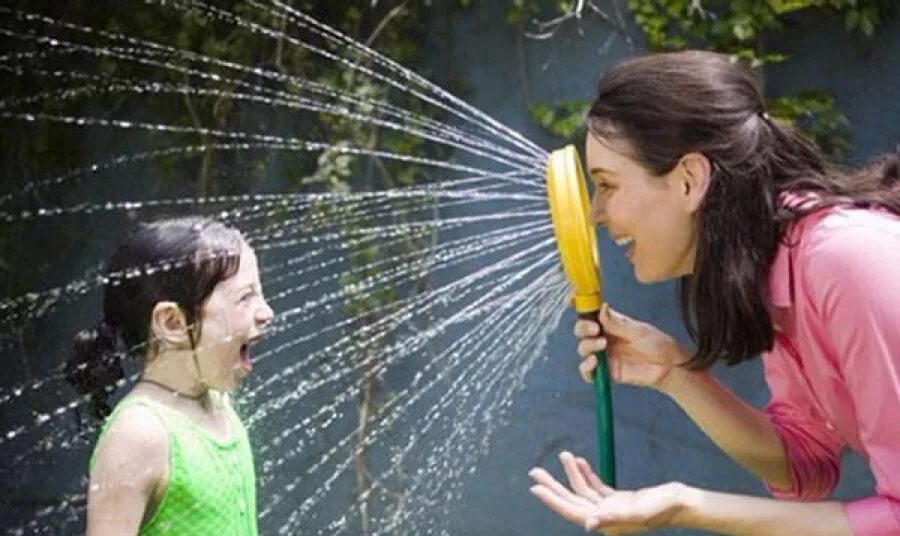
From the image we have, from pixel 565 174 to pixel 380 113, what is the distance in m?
2.15

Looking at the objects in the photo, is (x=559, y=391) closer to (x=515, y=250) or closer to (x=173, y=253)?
(x=515, y=250)

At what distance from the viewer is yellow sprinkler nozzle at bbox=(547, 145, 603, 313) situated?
2.15m

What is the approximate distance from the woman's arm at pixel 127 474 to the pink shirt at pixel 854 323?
0.83 m

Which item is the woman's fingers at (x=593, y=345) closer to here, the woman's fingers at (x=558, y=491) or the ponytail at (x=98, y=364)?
the woman's fingers at (x=558, y=491)

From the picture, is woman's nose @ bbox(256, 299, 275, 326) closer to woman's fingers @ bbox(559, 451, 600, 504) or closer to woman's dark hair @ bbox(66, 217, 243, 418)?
woman's dark hair @ bbox(66, 217, 243, 418)

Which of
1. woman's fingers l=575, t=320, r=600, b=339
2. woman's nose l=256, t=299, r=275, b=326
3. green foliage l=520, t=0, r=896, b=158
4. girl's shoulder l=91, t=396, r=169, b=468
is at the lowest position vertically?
girl's shoulder l=91, t=396, r=169, b=468

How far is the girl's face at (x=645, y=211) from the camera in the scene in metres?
2.00

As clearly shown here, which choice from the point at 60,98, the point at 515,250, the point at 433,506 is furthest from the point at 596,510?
the point at 60,98

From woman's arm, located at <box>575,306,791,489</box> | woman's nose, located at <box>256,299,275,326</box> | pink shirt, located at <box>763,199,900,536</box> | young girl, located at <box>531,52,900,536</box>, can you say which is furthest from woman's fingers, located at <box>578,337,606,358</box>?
woman's nose, located at <box>256,299,275,326</box>

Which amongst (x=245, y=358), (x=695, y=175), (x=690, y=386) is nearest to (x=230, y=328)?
(x=245, y=358)

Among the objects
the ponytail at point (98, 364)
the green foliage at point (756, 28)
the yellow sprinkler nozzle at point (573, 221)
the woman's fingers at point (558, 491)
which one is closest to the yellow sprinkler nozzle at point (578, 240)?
the yellow sprinkler nozzle at point (573, 221)

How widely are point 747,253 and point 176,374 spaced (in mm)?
857

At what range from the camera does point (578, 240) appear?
215cm

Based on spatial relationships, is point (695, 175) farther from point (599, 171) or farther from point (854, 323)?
point (854, 323)
